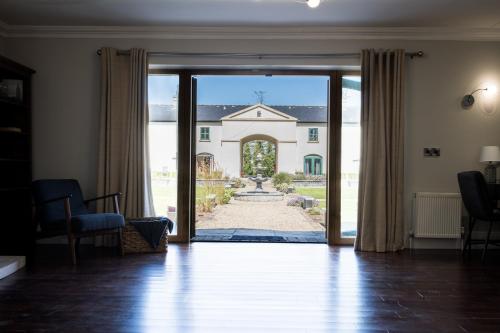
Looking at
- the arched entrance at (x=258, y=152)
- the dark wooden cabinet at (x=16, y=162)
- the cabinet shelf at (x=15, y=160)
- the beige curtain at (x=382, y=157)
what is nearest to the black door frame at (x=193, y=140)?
the beige curtain at (x=382, y=157)

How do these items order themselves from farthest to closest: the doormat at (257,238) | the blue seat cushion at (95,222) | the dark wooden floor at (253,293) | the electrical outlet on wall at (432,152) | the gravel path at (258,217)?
the gravel path at (258,217) → the doormat at (257,238) → the electrical outlet on wall at (432,152) → the blue seat cushion at (95,222) → the dark wooden floor at (253,293)

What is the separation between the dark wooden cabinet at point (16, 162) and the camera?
13.9 feet

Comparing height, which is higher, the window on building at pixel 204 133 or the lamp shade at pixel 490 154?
the window on building at pixel 204 133

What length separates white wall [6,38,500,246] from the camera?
14.9ft

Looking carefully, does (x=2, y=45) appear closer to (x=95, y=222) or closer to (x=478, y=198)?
(x=95, y=222)

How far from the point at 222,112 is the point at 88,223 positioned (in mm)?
3004

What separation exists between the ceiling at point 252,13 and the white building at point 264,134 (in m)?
1.39

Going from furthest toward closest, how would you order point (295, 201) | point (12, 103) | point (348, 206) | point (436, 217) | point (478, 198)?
point (295, 201), point (348, 206), point (436, 217), point (12, 103), point (478, 198)

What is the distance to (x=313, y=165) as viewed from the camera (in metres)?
5.97

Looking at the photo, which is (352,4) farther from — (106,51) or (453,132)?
(106,51)

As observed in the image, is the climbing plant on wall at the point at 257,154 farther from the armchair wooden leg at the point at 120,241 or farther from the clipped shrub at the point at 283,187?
the armchair wooden leg at the point at 120,241

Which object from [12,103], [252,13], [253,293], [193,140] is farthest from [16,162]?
[253,293]

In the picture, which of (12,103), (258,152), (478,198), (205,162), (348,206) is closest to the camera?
(478,198)

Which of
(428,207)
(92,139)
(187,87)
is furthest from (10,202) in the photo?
(428,207)
